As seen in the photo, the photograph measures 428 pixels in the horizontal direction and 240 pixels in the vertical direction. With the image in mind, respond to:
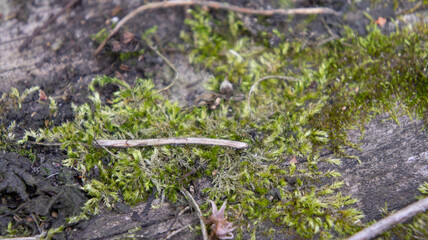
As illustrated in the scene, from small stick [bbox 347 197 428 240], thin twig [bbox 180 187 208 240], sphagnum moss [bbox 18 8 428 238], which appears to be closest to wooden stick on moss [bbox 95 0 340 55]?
sphagnum moss [bbox 18 8 428 238]

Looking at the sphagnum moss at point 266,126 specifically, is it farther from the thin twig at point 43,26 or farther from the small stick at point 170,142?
the thin twig at point 43,26

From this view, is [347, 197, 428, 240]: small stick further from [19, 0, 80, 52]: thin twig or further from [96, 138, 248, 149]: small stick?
[19, 0, 80, 52]: thin twig

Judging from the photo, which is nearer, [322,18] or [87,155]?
[87,155]

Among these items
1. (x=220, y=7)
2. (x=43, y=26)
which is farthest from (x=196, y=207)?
(x=43, y=26)

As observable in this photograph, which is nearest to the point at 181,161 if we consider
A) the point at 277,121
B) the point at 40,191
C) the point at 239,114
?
the point at 239,114

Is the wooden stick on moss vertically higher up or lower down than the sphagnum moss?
higher up

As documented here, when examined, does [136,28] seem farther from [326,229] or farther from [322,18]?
[326,229]

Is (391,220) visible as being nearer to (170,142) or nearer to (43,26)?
(170,142)
